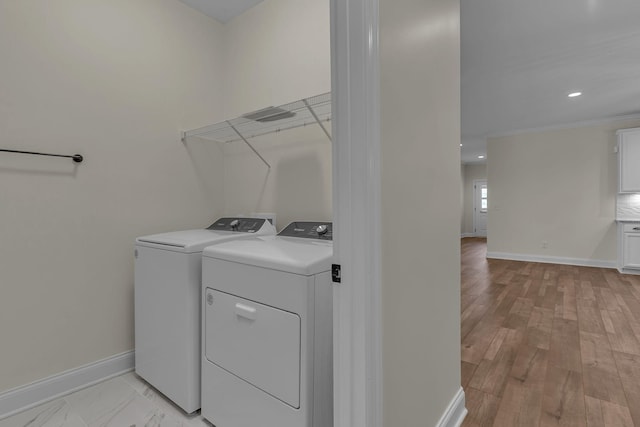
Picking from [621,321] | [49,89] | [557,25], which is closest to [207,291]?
[49,89]

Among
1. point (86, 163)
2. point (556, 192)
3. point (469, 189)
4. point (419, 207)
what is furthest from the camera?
point (469, 189)

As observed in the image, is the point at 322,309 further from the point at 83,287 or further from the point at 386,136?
Answer: the point at 83,287

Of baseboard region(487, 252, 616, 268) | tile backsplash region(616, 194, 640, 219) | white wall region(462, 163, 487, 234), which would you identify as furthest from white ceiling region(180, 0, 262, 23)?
white wall region(462, 163, 487, 234)

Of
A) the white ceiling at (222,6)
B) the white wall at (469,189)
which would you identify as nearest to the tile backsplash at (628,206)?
the white wall at (469,189)

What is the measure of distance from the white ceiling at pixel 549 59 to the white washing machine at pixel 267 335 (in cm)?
220

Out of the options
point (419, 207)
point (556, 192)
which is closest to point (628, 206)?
point (556, 192)

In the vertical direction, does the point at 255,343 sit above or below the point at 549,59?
below

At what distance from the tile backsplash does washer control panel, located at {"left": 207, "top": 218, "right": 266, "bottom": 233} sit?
5713mm

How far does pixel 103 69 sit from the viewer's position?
5.79 ft

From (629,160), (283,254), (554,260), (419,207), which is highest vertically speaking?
(629,160)

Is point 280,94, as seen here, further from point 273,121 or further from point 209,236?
point 209,236

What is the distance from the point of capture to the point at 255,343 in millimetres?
1123

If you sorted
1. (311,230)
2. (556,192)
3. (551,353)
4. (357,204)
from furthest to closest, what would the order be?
1. (556,192)
2. (551,353)
3. (311,230)
4. (357,204)

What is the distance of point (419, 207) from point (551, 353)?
1932 millimetres
